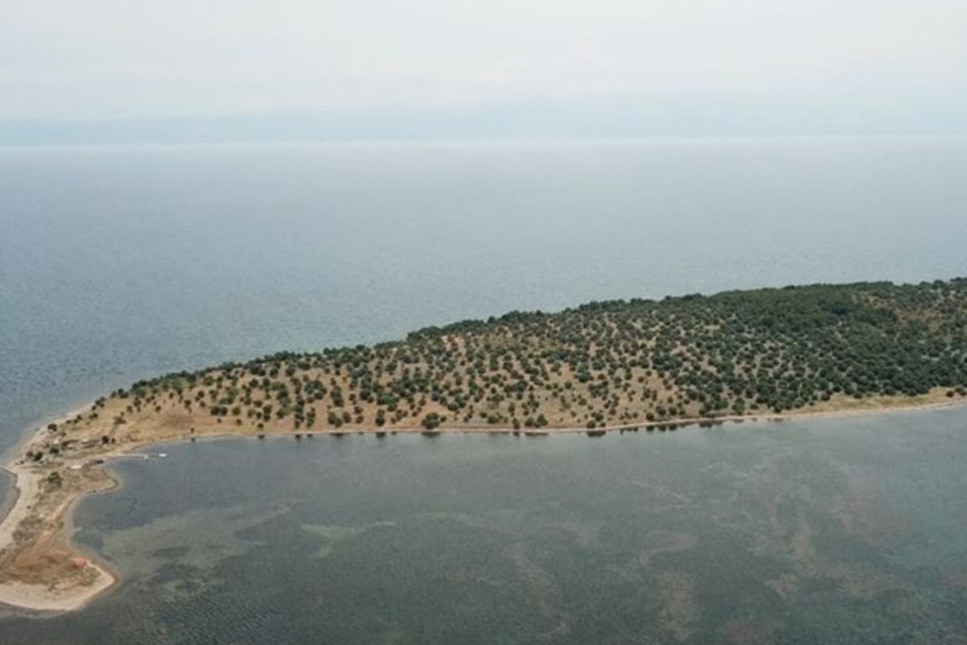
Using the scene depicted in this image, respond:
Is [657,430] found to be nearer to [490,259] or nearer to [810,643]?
[810,643]

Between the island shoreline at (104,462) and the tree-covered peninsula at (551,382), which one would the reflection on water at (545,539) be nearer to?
the island shoreline at (104,462)

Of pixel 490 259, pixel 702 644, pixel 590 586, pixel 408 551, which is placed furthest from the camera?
pixel 490 259

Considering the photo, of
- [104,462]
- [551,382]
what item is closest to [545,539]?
[551,382]

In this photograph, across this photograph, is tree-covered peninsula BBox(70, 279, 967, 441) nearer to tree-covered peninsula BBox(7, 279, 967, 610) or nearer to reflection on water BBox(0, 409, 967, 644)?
tree-covered peninsula BBox(7, 279, 967, 610)

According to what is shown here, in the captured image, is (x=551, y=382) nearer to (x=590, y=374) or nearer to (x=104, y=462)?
(x=590, y=374)

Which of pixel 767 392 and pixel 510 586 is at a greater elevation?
pixel 767 392

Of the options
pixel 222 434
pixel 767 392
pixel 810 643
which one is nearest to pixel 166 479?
pixel 222 434
